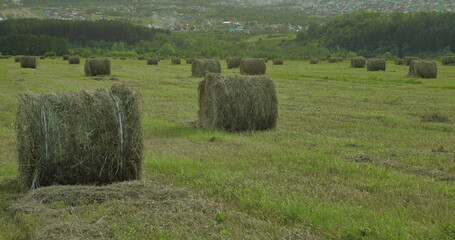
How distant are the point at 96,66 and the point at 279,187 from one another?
27469 millimetres

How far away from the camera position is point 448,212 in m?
6.99

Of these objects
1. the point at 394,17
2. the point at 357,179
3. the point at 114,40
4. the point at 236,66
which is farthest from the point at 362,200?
the point at 114,40

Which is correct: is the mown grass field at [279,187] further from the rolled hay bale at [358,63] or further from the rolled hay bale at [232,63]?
the rolled hay bale at [358,63]

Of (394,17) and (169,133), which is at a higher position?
(394,17)

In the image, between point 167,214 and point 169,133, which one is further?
point 169,133

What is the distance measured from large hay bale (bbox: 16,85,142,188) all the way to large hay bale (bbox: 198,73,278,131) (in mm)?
5683

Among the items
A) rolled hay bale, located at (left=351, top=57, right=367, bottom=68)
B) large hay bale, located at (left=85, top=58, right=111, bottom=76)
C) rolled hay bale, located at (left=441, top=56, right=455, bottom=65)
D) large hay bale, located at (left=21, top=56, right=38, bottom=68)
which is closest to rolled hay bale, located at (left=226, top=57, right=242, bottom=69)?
rolled hay bale, located at (left=351, top=57, right=367, bottom=68)

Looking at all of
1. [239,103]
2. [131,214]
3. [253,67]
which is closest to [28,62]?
[253,67]

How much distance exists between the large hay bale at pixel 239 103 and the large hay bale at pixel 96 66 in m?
20.3

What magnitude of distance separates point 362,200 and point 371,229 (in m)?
1.28

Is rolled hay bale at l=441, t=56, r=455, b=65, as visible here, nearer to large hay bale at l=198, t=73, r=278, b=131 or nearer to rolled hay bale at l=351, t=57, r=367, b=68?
rolled hay bale at l=351, t=57, r=367, b=68

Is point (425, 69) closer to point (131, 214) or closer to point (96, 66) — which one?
point (96, 66)

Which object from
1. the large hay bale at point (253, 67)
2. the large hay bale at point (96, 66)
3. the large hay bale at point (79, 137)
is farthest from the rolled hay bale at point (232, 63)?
the large hay bale at point (79, 137)

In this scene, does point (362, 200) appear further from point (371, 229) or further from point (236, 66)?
point (236, 66)
